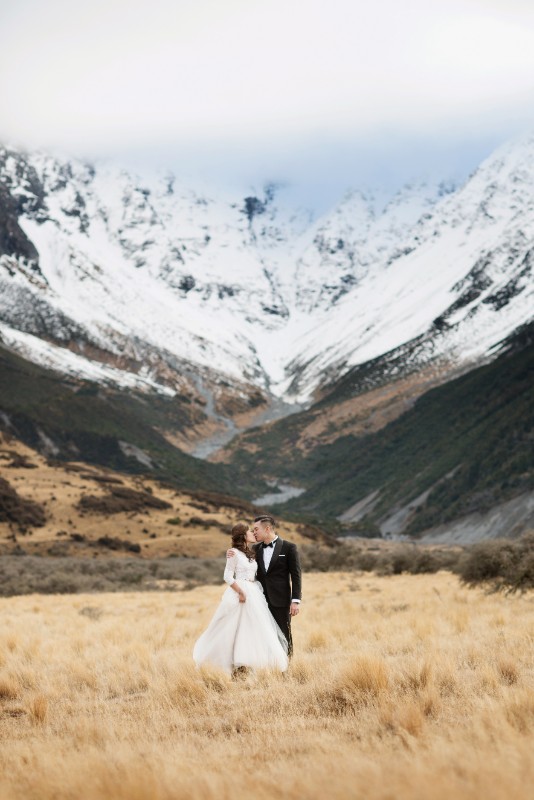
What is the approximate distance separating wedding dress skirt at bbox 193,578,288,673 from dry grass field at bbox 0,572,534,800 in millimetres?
305

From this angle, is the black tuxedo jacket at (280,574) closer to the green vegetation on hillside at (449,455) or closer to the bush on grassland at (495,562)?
the bush on grassland at (495,562)

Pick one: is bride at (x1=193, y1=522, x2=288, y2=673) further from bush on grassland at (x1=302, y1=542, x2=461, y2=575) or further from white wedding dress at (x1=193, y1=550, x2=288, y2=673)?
bush on grassland at (x1=302, y1=542, x2=461, y2=575)

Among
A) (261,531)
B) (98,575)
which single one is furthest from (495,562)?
(98,575)

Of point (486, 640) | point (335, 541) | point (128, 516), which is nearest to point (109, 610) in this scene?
point (486, 640)

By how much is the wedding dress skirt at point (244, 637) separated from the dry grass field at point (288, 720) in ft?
1.00

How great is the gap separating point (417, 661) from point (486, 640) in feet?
9.60

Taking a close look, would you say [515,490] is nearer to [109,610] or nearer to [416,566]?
[416,566]

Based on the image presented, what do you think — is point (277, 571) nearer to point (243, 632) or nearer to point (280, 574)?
point (280, 574)

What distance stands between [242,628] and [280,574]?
0.88 m

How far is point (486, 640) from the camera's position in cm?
1159

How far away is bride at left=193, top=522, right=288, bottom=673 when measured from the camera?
10.0 metres

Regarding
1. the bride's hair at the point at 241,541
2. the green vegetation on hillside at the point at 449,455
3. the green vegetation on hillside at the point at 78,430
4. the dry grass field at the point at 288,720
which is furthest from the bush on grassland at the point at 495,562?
the green vegetation on hillside at the point at 78,430

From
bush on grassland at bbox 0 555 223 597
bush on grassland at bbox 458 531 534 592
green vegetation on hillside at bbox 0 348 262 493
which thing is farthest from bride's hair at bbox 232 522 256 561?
green vegetation on hillside at bbox 0 348 262 493

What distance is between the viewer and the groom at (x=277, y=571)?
34.8 ft
